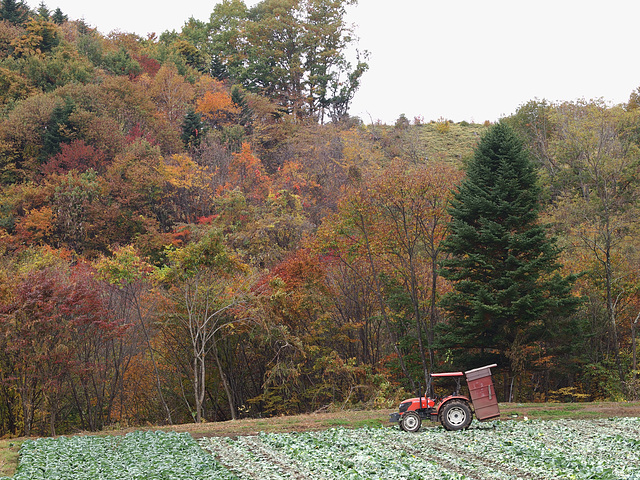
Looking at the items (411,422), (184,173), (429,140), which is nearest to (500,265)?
(411,422)

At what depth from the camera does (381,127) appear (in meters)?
57.2

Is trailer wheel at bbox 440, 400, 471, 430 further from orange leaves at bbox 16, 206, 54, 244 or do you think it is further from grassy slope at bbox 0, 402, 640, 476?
orange leaves at bbox 16, 206, 54, 244

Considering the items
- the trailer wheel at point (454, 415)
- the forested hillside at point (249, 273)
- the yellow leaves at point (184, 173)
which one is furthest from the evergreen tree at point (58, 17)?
the trailer wheel at point (454, 415)

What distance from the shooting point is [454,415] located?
11906 millimetres

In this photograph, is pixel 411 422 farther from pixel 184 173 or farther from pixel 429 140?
pixel 429 140

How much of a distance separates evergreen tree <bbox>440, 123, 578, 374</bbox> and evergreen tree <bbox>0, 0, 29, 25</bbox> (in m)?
45.2

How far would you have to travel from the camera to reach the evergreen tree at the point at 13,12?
164 ft

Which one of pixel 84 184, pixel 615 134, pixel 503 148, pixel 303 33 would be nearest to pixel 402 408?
pixel 503 148

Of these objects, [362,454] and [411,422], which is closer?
[362,454]

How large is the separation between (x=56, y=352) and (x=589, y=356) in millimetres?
18908

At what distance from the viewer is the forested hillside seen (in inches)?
763

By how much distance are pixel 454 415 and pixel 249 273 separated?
10845 mm

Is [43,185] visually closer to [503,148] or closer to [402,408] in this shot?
[503,148]

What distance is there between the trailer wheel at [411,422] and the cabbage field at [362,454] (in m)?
0.19
